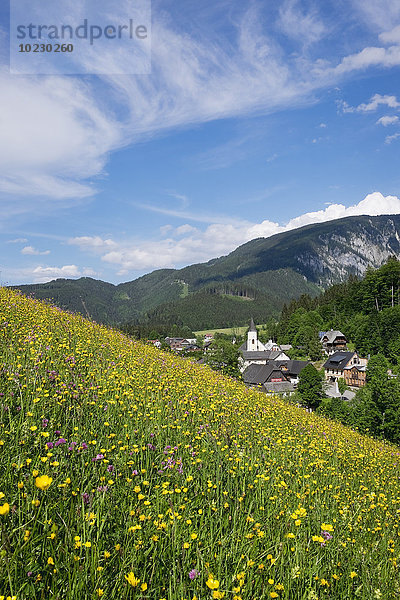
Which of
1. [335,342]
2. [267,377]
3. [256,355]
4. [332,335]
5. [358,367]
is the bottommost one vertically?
[256,355]

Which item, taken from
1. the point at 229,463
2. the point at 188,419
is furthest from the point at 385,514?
the point at 188,419

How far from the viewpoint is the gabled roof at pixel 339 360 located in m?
65.6

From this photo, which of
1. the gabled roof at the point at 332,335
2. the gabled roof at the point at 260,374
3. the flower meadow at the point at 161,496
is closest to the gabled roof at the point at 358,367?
the gabled roof at the point at 260,374

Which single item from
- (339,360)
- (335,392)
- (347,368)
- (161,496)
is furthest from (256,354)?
(161,496)

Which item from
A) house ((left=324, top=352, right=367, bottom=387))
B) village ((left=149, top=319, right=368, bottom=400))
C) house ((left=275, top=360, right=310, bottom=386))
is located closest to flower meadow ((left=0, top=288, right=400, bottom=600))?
village ((left=149, top=319, right=368, bottom=400))

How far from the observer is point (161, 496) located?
311cm

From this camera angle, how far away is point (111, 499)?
290 centimetres

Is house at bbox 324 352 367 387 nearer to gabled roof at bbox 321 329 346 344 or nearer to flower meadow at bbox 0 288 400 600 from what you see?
gabled roof at bbox 321 329 346 344

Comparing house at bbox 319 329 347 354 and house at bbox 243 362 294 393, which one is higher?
house at bbox 319 329 347 354

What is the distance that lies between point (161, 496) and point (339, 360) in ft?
230

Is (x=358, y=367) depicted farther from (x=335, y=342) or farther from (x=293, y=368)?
(x=335, y=342)

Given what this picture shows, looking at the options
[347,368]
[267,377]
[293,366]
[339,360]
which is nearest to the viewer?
[267,377]

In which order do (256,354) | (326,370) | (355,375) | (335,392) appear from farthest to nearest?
(256,354), (326,370), (355,375), (335,392)

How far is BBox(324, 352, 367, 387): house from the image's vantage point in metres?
62.8
